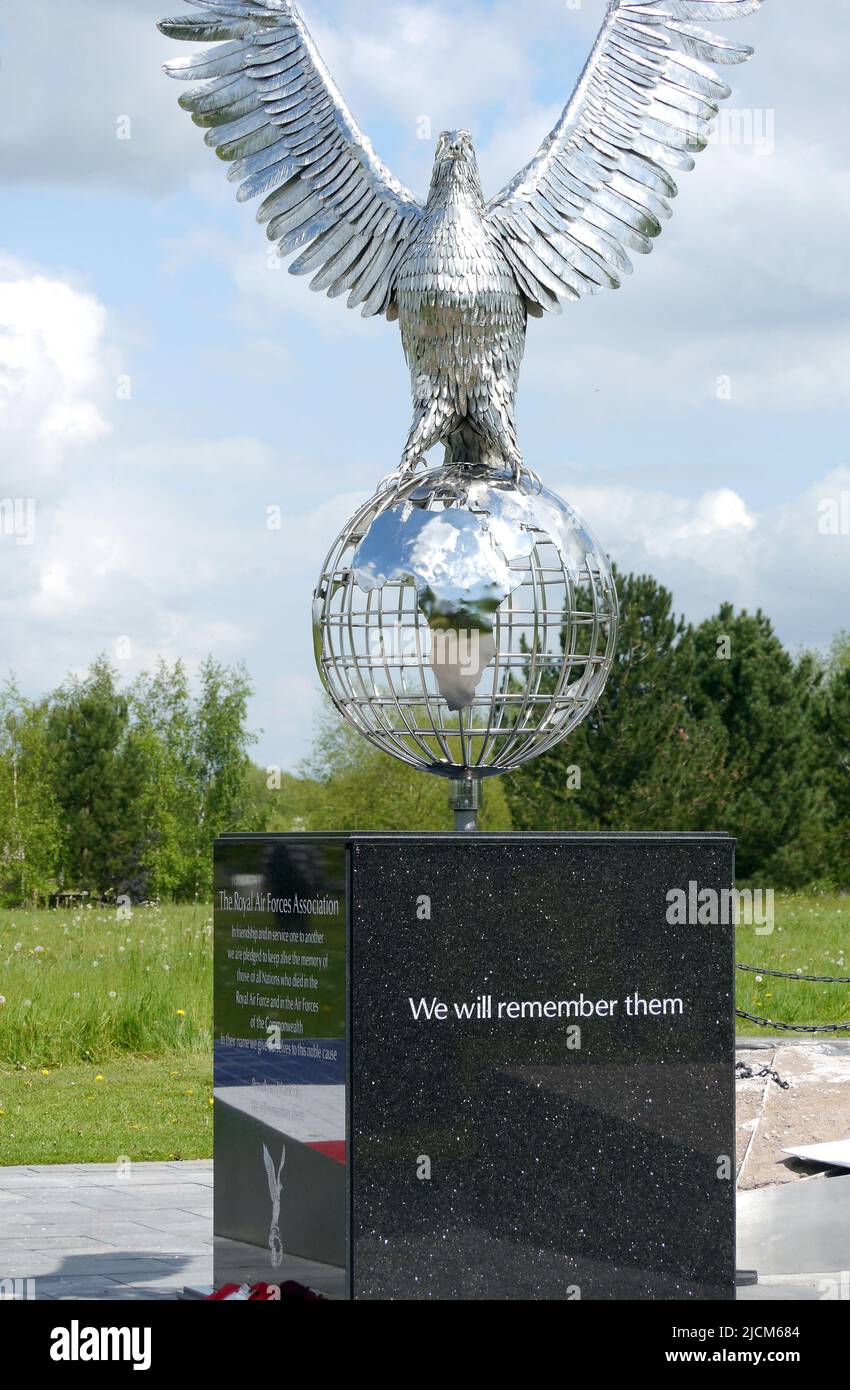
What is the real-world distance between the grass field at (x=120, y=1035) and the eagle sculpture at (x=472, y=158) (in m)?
5.92

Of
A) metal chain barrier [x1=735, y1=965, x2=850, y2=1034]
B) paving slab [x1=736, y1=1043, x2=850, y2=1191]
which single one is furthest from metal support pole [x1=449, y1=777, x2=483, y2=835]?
metal chain barrier [x1=735, y1=965, x2=850, y2=1034]

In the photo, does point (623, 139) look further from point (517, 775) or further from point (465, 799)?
point (517, 775)

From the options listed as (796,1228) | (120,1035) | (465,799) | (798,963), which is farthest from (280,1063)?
(798,963)

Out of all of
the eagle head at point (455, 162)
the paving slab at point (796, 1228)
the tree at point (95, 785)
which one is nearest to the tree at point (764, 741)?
the tree at point (95, 785)

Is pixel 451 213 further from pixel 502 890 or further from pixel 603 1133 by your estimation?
pixel 603 1133

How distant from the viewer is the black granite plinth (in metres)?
5.66

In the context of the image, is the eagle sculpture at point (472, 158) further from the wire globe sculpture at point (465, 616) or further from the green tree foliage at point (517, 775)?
the green tree foliage at point (517, 775)

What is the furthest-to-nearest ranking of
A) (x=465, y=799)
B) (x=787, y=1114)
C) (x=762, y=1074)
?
(x=762, y=1074)
(x=787, y=1114)
(x=465, y=799)

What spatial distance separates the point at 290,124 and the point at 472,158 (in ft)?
2.71

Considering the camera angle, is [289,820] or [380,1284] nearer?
[380,1284]

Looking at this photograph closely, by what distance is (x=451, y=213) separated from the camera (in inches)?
264

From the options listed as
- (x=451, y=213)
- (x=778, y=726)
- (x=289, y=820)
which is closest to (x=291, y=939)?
(x=451, y=213)

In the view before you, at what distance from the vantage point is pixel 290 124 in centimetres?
709
